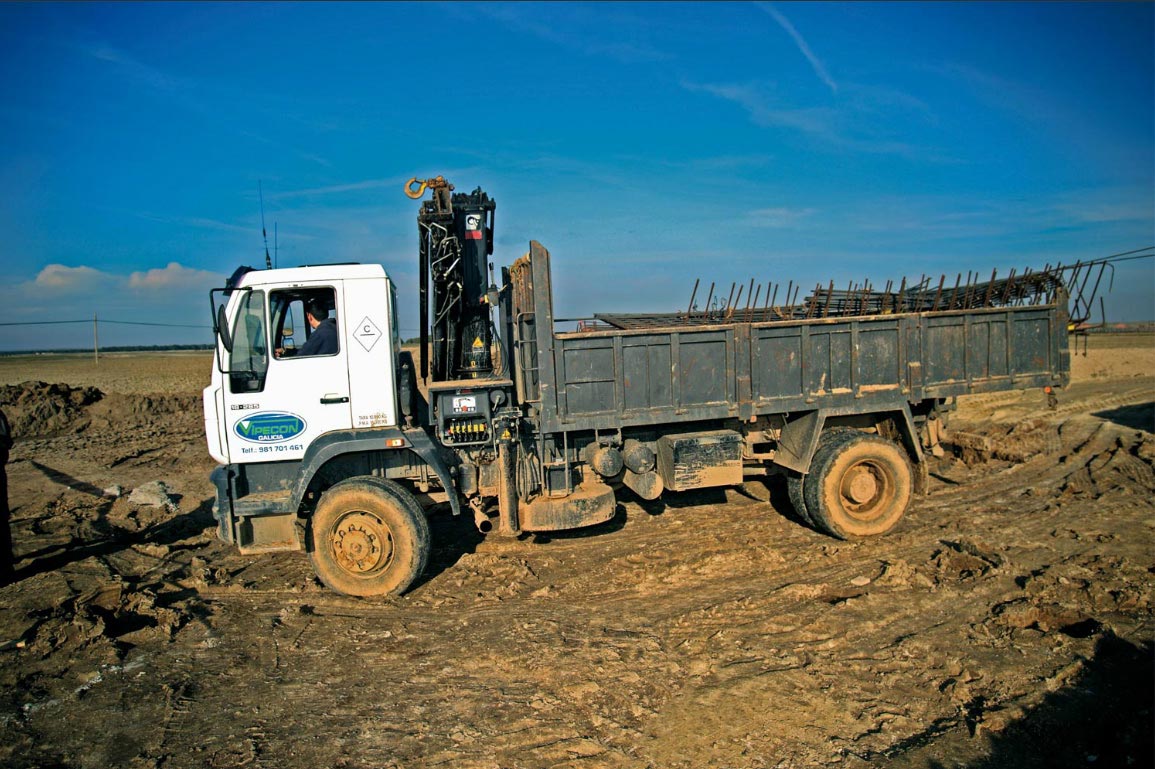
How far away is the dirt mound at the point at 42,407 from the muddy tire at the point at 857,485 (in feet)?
55.6

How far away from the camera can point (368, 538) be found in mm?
6039

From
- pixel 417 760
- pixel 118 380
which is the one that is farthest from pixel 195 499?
pixel 118 380

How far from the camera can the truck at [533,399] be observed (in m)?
6.03

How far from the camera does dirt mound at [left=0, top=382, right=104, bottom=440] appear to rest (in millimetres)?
15359

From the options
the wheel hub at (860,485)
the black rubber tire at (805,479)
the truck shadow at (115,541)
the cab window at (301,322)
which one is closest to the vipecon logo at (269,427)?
the cab window at (301,322)

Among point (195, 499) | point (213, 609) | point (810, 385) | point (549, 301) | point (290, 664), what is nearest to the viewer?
→ point (290, 664)

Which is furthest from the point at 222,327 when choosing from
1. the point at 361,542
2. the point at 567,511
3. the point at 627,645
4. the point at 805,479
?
the point at 805,479

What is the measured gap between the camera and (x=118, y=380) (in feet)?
103

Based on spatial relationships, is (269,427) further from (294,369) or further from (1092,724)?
(1092,724)

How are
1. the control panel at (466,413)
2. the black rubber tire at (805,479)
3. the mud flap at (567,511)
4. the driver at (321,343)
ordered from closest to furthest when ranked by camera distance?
the driver at (321,343)
the control panel at (466,413)
the mud flap at (567,511)
the black rubber tire at (805,479)

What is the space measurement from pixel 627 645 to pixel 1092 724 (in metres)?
2.84

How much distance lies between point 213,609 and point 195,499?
15.5ft

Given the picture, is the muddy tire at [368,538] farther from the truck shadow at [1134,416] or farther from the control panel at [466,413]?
the truck shadow at [1134,416]

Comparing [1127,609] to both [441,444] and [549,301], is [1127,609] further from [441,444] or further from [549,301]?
[441,444]
